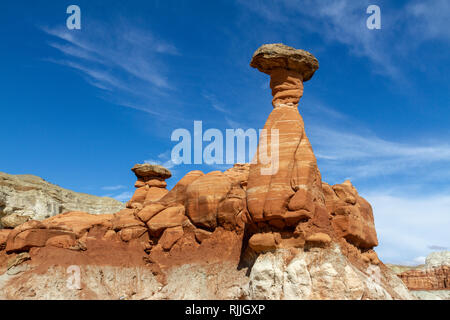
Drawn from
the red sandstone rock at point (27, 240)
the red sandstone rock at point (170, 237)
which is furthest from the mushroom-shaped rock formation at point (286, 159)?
the red sandstone rock at point (27, 240)

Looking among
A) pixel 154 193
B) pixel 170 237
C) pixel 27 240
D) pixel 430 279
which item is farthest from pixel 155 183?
pixel 430 279

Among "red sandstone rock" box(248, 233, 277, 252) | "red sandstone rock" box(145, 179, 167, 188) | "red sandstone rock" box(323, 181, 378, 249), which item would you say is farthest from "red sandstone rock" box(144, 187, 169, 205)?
"red sandstone rock" box(248, 233, 277, 252)

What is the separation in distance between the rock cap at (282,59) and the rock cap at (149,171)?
61.0 feet

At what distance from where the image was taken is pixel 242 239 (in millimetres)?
24375

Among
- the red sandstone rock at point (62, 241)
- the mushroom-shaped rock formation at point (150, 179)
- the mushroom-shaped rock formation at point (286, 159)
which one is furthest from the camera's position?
the mushroom-shaped rock formation at point (150, 179)

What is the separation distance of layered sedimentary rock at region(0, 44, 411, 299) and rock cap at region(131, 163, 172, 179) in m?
10.3

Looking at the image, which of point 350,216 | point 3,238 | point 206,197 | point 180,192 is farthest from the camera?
point 180,192

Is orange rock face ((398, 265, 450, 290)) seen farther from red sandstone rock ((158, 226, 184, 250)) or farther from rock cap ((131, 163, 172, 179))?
red sandstone rock ((158, 226, 184, 250))

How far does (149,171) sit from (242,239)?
17.6 meters

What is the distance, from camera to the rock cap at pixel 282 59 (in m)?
23.1

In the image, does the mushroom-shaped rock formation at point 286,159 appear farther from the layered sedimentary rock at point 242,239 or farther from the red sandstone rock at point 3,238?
the red sandstone rock at point 3,238

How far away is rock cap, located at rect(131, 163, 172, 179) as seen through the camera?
39750mm

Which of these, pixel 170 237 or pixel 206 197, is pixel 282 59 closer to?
pixel 206 197
